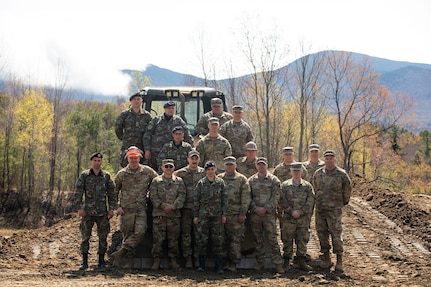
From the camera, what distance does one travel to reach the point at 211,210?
793 cm

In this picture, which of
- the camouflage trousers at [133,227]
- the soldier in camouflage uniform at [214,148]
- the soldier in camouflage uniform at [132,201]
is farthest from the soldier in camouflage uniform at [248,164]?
the camouflage trousers at [133,227]

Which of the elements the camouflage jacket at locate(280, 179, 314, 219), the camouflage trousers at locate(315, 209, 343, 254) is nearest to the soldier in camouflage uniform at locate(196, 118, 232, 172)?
the camouflage jacket at locate(280, 179, 314, 219)

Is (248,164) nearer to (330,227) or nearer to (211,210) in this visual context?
(211,210)

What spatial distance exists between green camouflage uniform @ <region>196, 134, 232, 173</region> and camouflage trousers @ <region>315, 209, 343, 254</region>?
1.95m

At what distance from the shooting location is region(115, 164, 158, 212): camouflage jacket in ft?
27.0

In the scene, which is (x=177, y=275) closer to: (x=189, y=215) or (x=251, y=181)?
(x=189, y=215)

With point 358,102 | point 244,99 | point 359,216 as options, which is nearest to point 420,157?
point 358,102

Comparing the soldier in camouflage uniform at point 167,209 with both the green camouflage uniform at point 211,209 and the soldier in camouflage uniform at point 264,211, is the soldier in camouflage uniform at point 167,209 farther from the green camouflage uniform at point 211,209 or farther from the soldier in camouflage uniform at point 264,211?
the soldier in camouflage uniform at point 264,211

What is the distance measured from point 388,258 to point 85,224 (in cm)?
560

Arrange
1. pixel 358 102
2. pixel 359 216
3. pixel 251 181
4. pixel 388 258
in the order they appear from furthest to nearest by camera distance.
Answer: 1. pixel 358 102
2. pixel 359 216
3. pixel 388 258
4. pixel 251 181

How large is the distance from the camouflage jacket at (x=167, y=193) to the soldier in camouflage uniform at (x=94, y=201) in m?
0.69

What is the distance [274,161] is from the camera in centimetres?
3209

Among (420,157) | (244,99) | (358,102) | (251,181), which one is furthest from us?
(420,157)

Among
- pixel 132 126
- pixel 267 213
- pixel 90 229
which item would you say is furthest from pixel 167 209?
A: pixel 132 126
